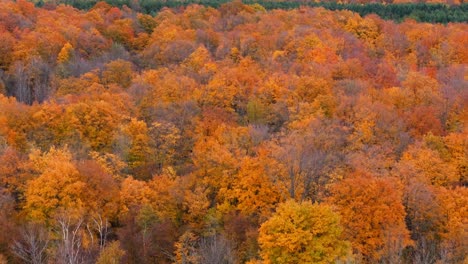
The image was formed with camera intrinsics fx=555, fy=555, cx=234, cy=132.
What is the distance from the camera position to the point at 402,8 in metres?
139

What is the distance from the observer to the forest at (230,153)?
40.0m

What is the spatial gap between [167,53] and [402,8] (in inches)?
2912

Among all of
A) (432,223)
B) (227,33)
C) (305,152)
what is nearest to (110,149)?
(305,152)

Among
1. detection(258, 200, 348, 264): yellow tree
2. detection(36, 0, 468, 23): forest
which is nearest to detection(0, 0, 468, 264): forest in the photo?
detection(258, 200, 348, 264): yellow tree

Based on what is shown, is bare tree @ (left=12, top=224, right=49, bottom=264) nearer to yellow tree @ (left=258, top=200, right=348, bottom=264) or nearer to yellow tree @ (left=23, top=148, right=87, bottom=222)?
yellow tree @ (left=23, top=148, right=87, bottom=222)

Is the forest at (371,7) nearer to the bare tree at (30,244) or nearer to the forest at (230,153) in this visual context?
the forest at (230,153)

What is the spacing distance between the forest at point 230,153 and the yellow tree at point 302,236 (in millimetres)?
99

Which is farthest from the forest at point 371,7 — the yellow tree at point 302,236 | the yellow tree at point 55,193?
the yellow tree at point 302,236

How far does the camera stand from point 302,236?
38375 mm

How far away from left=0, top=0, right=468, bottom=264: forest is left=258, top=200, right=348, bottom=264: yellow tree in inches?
3.9

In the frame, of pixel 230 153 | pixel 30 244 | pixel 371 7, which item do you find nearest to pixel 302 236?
pixel 230 153

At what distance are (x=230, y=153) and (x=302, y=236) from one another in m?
14.1

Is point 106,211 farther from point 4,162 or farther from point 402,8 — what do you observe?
point 402,8

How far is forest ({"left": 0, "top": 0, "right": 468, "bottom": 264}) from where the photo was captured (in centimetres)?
4003
